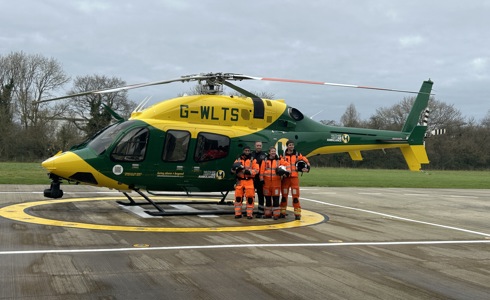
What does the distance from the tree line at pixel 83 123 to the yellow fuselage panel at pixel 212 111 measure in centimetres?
2608

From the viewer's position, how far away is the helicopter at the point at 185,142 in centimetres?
1106

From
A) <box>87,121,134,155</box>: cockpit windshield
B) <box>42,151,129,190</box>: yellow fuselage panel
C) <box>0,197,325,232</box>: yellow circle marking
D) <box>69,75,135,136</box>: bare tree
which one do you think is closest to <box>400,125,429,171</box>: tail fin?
<box>0,197,325,232</box>: yellow circle marking

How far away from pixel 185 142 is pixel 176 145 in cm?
25

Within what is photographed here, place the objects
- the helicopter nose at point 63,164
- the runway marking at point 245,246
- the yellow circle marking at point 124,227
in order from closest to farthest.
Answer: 1. the runway marking at point 245,246
2. the yellow circle marking at point 124,227
3. the helicopter nose at point 63,164

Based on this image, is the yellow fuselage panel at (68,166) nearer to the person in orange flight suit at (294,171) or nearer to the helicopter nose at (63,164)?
the helicopter nose at (63,164)

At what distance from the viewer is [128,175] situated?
11.3 meters

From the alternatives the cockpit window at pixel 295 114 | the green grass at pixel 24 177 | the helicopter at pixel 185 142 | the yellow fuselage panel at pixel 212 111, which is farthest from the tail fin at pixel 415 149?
the green grass at pixel 24 177

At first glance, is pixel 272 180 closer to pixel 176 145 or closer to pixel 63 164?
pixel 176 145

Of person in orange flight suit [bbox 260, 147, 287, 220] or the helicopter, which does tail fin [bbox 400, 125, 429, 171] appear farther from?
person in orange flight suit [bbox 260, 147, 287, 220]

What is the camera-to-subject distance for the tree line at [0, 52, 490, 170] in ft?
164

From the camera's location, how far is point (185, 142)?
11.8 meters

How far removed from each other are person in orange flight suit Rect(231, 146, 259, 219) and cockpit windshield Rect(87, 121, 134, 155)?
9.98 feet

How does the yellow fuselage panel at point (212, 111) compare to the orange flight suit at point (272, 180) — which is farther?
the yellow fuselage panel at point (212, 111)

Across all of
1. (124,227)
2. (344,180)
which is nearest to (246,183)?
(124,227)
